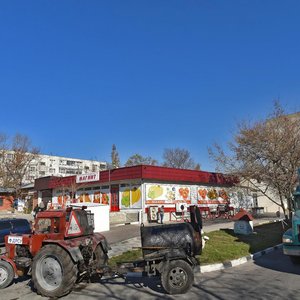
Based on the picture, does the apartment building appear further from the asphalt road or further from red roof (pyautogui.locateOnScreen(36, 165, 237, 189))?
the asphalt road

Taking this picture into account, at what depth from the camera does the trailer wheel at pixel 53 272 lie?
7895 mm

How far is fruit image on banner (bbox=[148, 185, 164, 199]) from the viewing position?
28.7 m

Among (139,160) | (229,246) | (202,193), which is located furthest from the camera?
(139,160)

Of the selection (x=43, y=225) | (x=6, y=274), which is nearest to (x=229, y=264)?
(x=43, y=225)

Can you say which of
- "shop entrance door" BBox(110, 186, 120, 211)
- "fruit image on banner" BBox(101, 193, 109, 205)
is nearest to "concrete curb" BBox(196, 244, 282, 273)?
"shop entrance door" BBox(110, 186, 120, 211)

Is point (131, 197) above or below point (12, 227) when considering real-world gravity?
above

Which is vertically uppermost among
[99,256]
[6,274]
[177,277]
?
[99,256]

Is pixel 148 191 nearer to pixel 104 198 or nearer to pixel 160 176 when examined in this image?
pixel 160 176

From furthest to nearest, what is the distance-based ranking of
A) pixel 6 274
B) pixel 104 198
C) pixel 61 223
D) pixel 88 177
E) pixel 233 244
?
pixel 88 177 → pixel 104 198 → pixel 233 244 → pixel 6 274 → pixel 61 223

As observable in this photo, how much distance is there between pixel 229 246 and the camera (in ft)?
45.5

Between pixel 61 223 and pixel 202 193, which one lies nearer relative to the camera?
pixel 61 223

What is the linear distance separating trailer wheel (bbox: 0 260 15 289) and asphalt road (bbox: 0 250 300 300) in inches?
6.7

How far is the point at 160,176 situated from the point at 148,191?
1568 mm

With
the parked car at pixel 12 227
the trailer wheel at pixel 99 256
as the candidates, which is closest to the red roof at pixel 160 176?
the parked car at pixel 12 227
